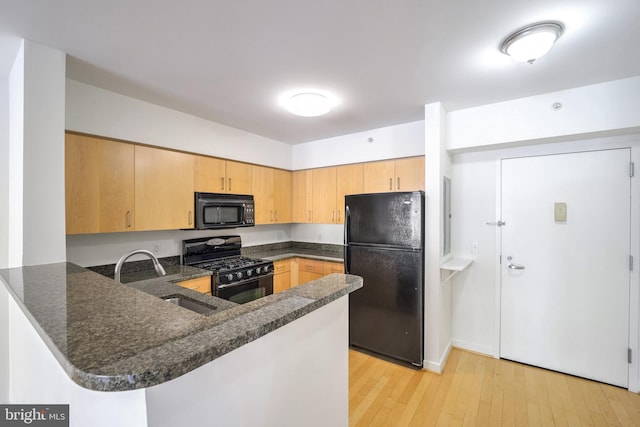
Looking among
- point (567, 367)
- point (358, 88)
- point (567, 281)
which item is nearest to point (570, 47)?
point (358, 88)

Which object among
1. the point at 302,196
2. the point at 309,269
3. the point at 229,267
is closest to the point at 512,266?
the point at 309,269

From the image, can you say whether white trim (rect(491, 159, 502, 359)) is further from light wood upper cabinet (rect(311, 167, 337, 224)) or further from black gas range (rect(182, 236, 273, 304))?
black gas range (rect(182, 236, 273, 304))

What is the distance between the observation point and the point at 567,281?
2.60 m

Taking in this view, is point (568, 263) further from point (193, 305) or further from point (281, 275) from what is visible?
point (193, 305)


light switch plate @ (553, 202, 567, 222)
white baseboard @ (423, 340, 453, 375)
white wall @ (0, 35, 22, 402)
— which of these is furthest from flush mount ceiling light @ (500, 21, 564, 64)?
white wall @ (0, 35, 22, 402)

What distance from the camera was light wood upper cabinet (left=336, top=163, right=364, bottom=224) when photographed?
11.8ft

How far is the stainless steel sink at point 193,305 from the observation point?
154cm

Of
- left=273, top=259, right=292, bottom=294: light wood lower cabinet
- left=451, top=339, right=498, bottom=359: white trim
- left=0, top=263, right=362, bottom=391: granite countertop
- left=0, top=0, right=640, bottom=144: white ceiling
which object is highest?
left=0, top=0, right=640, bottom=144: white ceiling

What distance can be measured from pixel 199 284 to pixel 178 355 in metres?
2.23

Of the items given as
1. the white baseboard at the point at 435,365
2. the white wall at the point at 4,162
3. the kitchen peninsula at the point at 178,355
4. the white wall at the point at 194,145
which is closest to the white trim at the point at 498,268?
the white baseboard at the point at 435,365

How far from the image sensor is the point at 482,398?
2260 millimetres

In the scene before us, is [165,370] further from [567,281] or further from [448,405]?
[567,281]

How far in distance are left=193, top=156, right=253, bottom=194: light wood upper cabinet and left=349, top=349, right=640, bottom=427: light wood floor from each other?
2364 mm

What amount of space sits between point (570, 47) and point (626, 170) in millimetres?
1419
